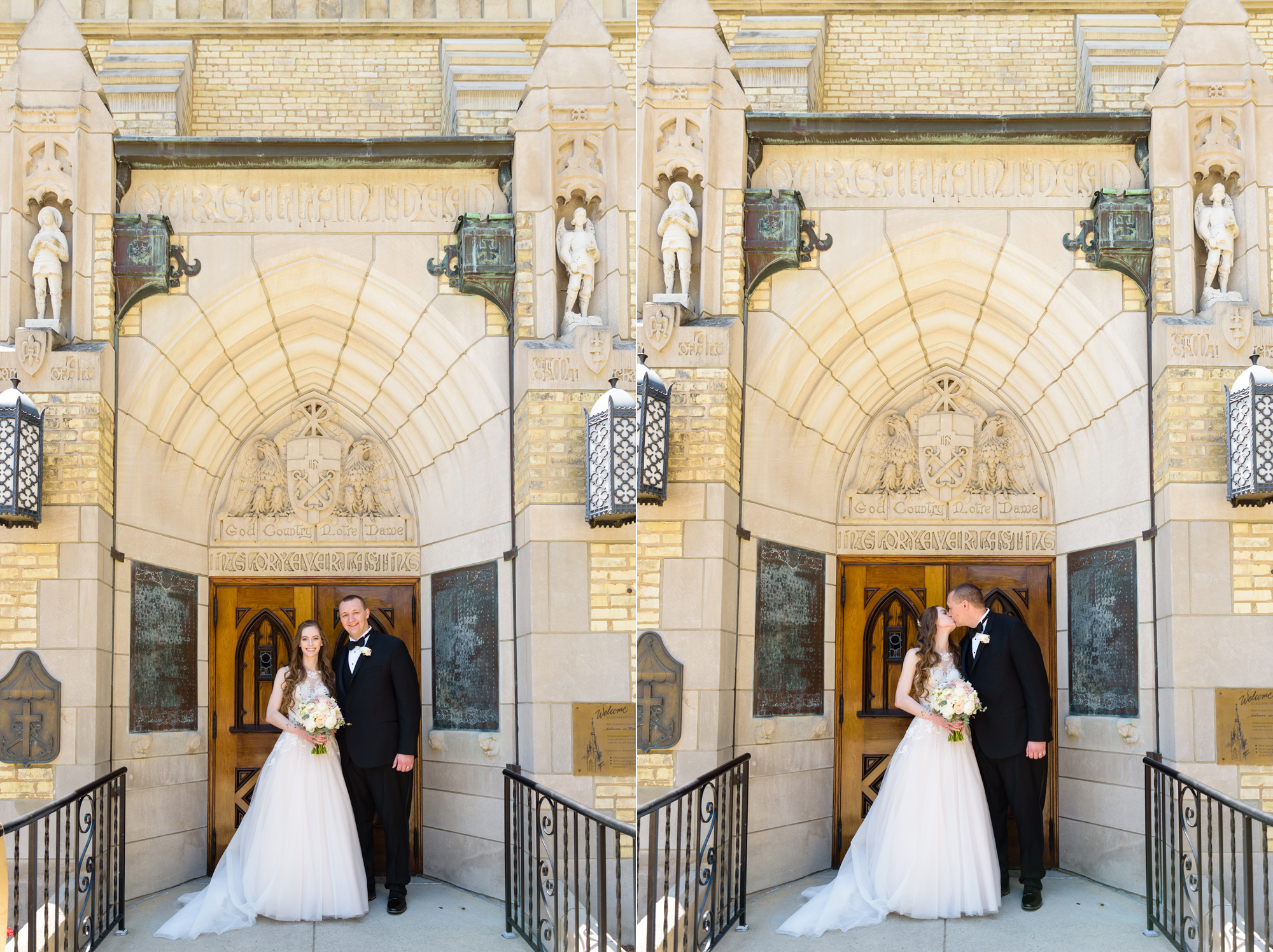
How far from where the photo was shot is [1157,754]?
5.07 meters

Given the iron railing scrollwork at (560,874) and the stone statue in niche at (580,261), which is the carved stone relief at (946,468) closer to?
the stone statue in niche at (580,261)

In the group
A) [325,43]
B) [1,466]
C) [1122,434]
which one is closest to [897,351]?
[1122,434]

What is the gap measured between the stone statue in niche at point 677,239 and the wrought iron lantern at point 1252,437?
2567 millimetres

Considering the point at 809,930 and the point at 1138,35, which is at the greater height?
the point at 1138,35

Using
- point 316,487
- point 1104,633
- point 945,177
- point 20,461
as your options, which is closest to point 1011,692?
point 1104,633

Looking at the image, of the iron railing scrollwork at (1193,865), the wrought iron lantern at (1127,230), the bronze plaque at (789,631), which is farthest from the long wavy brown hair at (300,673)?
the wrought iron lantern at (1127,230)

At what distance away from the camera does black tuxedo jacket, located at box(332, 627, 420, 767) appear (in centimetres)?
516

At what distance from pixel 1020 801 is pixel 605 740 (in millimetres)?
1966

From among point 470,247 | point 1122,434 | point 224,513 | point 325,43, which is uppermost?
point 325,43

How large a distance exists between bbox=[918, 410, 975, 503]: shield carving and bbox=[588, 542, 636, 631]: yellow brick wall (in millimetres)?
1929

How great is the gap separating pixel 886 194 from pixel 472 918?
3994 mm

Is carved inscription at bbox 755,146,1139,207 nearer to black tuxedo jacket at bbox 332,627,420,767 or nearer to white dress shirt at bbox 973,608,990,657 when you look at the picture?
white dress shirt at bbox 973,608,990,657

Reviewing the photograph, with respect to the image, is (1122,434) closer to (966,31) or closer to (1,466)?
(966,31)

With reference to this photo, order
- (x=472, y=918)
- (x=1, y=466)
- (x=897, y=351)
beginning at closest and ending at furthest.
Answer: (x=1, y=466) → (x=472, y=918) → (x=897, y=351)
